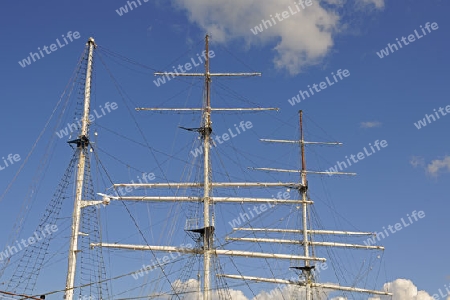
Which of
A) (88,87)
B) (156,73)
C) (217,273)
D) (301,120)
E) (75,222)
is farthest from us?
(301,120)

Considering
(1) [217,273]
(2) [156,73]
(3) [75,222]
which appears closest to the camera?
(3) [75,222]

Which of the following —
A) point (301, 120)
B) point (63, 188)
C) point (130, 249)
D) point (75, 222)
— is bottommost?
point (75, 222)

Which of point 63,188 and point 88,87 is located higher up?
point 88,87

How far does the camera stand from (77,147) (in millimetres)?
42875

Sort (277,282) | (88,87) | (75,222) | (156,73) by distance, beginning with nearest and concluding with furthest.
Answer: (75,222), (88,87), (156,73), (277,282)

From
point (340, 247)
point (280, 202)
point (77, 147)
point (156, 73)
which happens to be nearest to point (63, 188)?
point (77, 147)

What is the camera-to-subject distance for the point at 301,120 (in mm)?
92812

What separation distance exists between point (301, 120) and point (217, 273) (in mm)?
37554

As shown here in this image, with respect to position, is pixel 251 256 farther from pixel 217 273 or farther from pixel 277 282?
pixel 277 282

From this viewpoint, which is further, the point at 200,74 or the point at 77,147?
the point at 200,74

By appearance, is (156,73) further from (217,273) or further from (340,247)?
(340,247)

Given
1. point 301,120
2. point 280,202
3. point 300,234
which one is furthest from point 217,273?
point 301,120

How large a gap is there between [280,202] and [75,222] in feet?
122

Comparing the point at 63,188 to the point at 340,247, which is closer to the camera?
the point at 63,188
